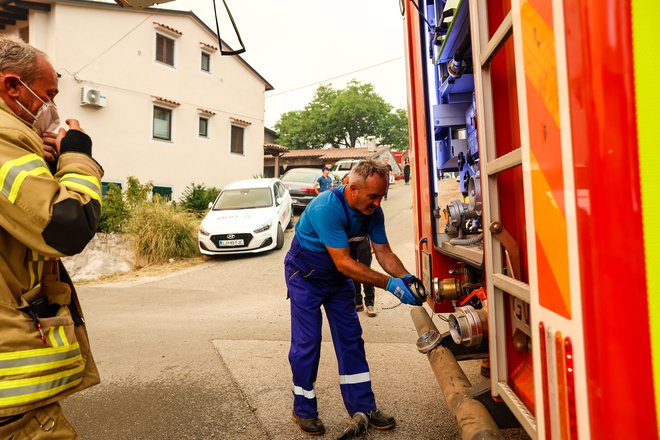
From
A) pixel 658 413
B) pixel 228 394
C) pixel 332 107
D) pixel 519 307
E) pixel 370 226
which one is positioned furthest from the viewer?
pixel 332 107

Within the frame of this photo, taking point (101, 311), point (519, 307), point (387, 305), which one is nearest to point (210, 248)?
point (101, 311)

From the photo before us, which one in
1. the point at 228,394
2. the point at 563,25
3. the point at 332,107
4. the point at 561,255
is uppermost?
the point at 332,107

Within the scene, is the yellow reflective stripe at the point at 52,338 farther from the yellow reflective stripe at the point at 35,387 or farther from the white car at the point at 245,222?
the white car at the point at 245,222

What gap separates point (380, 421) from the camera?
2891 mm

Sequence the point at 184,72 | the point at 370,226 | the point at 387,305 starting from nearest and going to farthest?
the point at 370,226 → the point at 387,305 → the point at 184,72

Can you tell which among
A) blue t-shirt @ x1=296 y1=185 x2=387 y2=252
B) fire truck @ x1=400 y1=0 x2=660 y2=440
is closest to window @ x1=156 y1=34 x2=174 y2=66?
blue t-shirt @ x1=296 y1=185 x2=387 y2=252

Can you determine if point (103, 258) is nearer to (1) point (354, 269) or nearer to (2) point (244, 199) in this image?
(2) point (244, 199)

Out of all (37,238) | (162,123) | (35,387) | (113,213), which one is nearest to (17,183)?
(37,238)

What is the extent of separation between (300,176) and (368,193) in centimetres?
1296

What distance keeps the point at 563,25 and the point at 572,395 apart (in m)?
0.79

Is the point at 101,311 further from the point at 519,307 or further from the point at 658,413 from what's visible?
the point at 658,413

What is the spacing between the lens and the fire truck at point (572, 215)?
0.85 m

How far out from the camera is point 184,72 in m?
16.9

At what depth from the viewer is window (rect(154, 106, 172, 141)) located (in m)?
16.1
